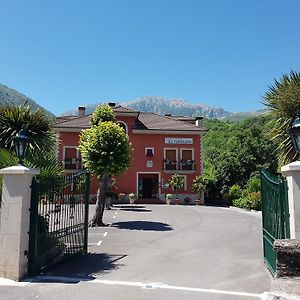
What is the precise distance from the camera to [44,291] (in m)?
6.21

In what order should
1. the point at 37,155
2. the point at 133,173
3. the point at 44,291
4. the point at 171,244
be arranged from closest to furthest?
the point at 44,291, the point at 37,155, the point at 171,244, the point at 133,173

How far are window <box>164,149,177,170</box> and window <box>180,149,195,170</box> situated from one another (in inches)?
25.9

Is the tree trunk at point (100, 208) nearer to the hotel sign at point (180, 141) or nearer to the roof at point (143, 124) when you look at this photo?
the roof at point (143, 124)

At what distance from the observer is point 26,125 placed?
11.9m

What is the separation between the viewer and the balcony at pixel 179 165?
34.7m

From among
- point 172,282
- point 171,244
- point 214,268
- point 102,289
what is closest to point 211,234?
point 171,244

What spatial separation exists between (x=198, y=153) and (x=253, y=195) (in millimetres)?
9600

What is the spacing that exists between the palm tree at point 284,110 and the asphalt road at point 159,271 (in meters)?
3.12

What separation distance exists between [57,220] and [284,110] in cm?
802

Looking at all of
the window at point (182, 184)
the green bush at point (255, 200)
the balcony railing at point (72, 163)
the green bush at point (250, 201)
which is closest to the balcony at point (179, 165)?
the window at point (182, 184)

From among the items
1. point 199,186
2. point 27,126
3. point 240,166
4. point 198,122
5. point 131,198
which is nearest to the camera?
point 27,126

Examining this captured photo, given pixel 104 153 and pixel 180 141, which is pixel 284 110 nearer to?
pixel 104 153

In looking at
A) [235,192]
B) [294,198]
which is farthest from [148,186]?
[294,198]

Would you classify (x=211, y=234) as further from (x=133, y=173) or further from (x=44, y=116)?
(x=133, y=173)
